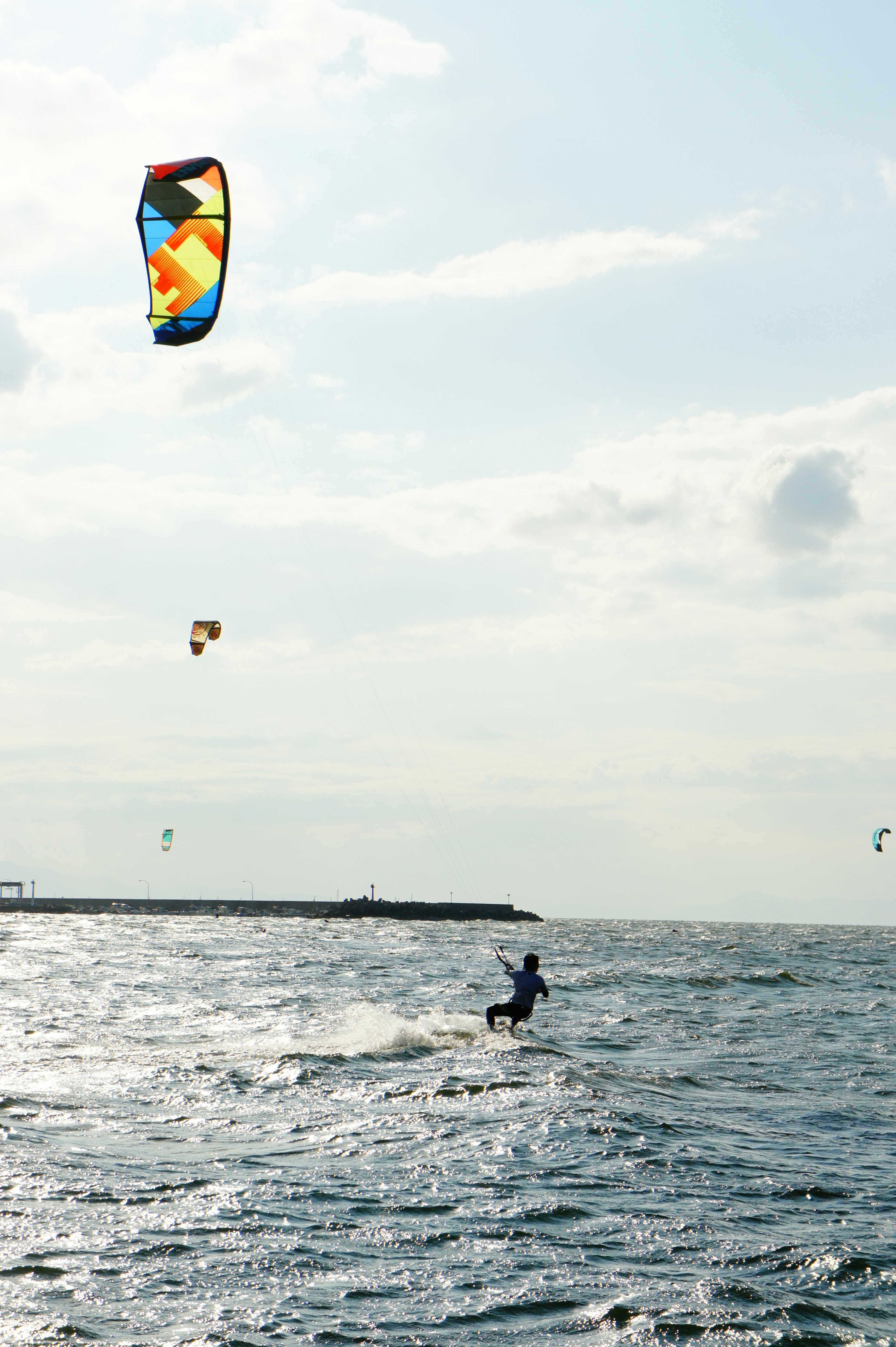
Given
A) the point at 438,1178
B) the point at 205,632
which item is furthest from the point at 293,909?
the point at 438,1178

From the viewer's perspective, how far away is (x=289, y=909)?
15025 centimetres

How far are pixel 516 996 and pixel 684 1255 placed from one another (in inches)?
392

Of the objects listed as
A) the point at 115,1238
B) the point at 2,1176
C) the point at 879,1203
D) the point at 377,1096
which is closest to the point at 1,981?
the point at 377,1096

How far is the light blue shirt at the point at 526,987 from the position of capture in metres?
17.9

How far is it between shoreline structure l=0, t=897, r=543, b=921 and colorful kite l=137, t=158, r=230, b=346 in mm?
119825

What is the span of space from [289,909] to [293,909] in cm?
99

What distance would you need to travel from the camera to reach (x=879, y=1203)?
9805 millimetres

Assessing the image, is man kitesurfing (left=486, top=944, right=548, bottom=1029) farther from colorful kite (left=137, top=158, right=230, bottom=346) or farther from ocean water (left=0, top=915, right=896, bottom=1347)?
colorful kite (left=137, top=158, right=230, bottom=346)

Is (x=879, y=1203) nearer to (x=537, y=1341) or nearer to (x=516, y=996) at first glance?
(x=537, y=1341)

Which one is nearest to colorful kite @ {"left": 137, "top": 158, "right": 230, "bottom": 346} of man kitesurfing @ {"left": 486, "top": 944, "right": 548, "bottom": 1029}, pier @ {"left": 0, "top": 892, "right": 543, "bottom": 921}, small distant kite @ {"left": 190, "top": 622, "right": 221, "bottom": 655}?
man kitesurfing @ {"left": 486, "top": 944, "right": 548, "bottom": 1029}

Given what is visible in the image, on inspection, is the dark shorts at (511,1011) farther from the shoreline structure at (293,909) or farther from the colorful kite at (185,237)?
the shoreline structure at (293,909)

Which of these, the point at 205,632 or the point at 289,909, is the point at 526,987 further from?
the point at 289,909

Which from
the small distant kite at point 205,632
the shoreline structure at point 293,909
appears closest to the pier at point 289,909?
the shoreline structure at point 293,909

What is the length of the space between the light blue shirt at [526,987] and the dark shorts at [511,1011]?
0.04 metres
